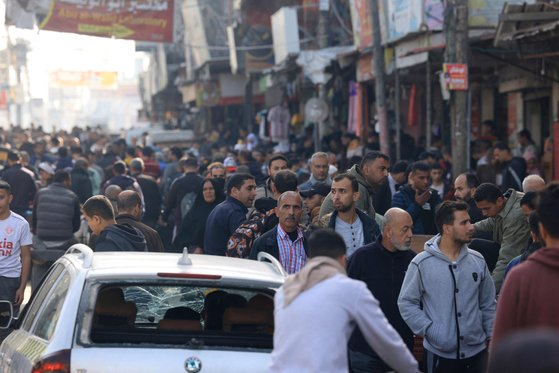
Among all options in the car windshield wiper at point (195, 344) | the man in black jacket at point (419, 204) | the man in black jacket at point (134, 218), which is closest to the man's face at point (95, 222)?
the man in black jacket at point (134, 218)

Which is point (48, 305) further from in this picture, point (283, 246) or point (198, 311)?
point (283, 246)

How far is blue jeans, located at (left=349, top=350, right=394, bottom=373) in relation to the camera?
7.53 meters

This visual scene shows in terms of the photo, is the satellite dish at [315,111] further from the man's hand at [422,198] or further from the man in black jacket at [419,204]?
the man's hand at [422,198]

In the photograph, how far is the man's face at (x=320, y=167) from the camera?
12461 mm

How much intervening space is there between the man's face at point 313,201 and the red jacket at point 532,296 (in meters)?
5.88

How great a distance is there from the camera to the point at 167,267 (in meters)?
6.27

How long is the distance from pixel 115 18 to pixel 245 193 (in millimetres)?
15461

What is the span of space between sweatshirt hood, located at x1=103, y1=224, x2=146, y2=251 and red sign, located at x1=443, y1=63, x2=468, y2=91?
7381 mm

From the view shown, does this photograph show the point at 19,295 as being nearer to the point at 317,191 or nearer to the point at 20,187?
the point at 317,191

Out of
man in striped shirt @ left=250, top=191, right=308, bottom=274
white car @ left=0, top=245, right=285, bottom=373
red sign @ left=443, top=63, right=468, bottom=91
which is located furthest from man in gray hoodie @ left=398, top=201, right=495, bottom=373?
red sign @ left=443, top=63, right=468, bottom=91

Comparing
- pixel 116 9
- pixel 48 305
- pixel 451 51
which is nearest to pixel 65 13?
pixel 116 9

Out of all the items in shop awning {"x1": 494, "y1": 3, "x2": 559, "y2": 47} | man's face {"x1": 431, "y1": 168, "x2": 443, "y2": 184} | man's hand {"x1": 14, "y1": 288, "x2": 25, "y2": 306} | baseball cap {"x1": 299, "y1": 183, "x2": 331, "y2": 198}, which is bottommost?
man's hand {"x1": 14, "y1": 288, "x2": 25, "y2": 306}

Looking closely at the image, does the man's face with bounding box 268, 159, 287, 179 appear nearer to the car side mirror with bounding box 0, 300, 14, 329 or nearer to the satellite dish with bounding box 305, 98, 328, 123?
the car side mirror with bounding box 0, 300, 14, 329

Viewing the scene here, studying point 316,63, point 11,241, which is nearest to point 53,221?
point 11,241
